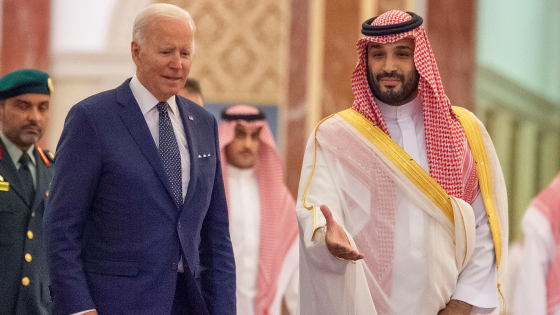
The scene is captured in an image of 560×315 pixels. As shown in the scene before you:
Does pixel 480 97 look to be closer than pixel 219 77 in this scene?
No

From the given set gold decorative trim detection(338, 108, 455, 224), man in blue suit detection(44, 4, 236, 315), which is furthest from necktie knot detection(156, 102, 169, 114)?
gold decorative trim detection(338, 108, 455, 224)

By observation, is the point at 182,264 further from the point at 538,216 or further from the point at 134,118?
the point at 538,216

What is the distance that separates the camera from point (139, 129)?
8.29 ft

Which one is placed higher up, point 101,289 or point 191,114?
point 191,114

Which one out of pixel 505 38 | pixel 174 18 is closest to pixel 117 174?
pixel 174 18

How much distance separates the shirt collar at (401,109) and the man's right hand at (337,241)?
0.65 meters

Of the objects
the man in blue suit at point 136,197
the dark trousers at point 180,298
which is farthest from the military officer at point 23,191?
the dark trousers at point 180,298

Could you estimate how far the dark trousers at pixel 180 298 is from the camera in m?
2.57

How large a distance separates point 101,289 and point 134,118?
1.81 ft

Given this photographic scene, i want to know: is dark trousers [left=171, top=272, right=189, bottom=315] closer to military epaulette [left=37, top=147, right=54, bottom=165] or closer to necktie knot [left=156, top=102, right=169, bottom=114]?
necktie knot [left=156, top=102, right=169, bottom=114]

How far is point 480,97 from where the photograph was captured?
980 cm

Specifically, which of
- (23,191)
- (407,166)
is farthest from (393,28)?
(23,191)

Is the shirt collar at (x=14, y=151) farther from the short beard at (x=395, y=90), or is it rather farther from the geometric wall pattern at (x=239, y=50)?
the geometric wall pattern at (x=239, y=50)

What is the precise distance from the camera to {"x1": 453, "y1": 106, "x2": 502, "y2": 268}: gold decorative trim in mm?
2949
